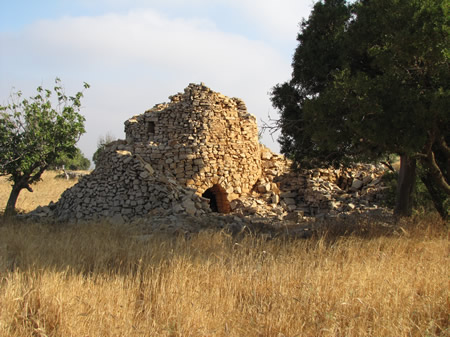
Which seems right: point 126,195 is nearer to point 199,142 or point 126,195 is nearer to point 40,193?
point 199,142

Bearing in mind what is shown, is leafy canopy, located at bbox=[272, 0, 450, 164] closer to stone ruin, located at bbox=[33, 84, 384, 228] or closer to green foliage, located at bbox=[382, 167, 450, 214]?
green foliage, located at bbox=[382, 167, 450, 214]

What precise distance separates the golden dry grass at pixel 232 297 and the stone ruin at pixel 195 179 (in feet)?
19.8

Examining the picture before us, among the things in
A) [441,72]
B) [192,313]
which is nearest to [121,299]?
[192,313]

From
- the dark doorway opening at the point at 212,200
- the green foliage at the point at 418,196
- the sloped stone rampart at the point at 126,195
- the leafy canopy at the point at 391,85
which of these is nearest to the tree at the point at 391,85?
the leafy canopy at the point at 391,85

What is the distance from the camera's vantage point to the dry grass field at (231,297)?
11.8 feet

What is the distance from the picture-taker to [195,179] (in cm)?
1327

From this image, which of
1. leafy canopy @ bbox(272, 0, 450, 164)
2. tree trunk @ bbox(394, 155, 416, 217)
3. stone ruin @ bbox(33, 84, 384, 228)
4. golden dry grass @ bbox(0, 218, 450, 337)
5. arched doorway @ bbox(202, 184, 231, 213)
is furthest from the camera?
arched doorway @ bbox(202, 184, 231, 213)

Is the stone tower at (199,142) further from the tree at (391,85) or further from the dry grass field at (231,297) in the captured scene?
the dry grass field at (231,297)

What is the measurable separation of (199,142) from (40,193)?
16379 mm

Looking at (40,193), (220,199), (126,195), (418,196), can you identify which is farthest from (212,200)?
(40,193)

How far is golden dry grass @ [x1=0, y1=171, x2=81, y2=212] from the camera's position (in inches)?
801

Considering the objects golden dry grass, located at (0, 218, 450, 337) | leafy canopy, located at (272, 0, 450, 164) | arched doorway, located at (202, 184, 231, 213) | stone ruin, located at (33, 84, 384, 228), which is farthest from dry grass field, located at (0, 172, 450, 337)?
arched doorway, located at (202, 184, 231, 213)

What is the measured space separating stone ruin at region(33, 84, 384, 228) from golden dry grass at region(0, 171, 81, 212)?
24.6 feet

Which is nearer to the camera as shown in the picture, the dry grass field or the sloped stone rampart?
the dry grass field
